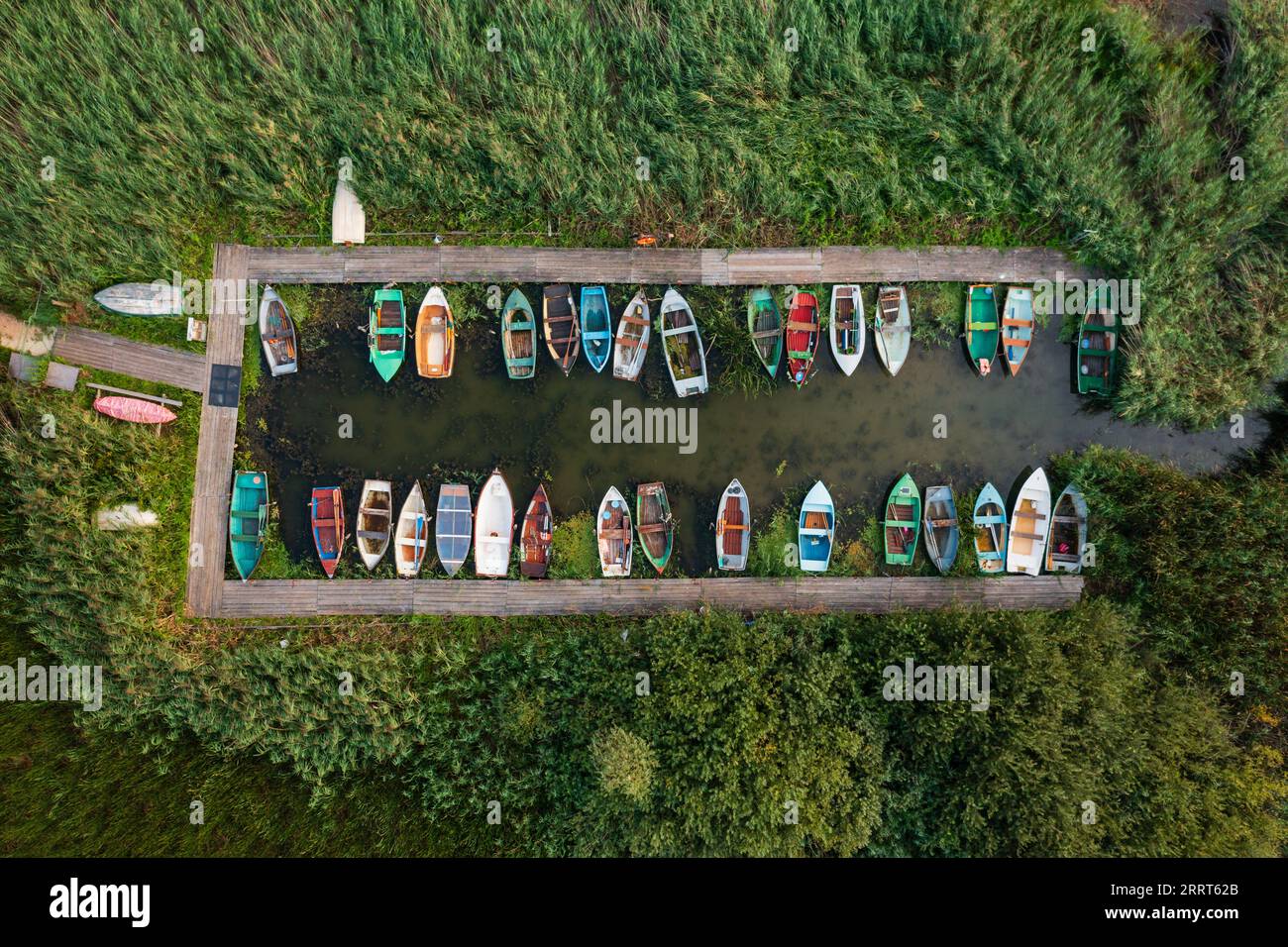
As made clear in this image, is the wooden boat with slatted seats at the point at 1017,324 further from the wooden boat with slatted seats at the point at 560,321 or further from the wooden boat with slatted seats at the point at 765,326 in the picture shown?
the wooden boat with slatted seats at the point at 560,321

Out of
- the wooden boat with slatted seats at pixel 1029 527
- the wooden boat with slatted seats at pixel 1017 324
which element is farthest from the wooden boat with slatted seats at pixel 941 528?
the wooden boat with slatted seats at pixel 1017 324

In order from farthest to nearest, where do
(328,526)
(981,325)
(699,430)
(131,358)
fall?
(699,430)
(981,325)
(328,526)
(131,358)

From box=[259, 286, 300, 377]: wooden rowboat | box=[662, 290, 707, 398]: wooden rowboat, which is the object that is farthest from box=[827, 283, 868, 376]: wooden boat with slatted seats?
box=[259, 286, 300, 377]: wooden rowboat

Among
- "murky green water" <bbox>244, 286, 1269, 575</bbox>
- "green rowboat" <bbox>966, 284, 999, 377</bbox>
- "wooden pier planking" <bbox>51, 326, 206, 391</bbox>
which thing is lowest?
"murky green water" <bbox>244, 286, 1269, 575</bbox>

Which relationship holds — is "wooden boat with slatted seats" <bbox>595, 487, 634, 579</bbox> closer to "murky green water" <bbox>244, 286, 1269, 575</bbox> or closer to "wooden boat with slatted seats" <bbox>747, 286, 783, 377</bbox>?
"murky green water" <bbox>244, 286, 1269, 575</bbox>

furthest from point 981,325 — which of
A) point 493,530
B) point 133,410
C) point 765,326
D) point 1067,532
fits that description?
point 133,410

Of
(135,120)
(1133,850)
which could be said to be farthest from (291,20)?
(1133,850)

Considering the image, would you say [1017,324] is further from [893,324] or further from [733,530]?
[733,530]
